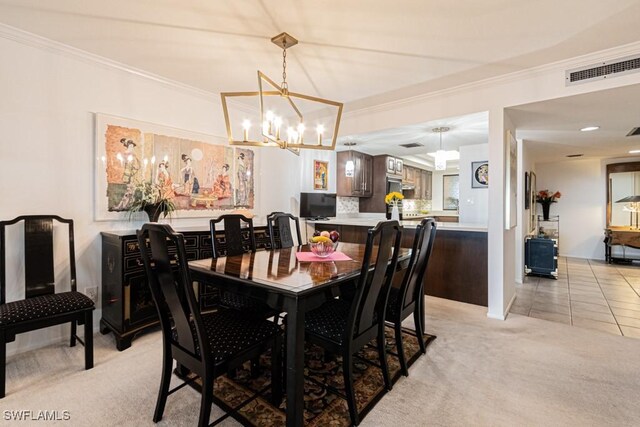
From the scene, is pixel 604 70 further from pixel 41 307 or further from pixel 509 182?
pixel 41 307

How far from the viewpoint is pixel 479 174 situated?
520 centimetres

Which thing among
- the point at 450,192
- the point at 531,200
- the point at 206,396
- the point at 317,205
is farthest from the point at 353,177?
the point at 206,396

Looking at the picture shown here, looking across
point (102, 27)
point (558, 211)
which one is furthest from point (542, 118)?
point (558, 211)

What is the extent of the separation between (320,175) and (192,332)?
4201mm

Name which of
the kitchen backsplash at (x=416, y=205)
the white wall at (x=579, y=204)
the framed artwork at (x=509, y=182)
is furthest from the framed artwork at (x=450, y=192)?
the framed artwork at (x=509, y=182)

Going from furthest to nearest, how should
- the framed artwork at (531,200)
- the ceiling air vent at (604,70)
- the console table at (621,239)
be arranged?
the console table at (621,239), the framed artwork at (531,200), the ceiling air vent at (604,70)

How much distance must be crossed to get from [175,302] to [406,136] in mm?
4077

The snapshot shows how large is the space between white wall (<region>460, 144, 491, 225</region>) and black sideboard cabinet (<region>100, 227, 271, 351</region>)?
5.02 metres

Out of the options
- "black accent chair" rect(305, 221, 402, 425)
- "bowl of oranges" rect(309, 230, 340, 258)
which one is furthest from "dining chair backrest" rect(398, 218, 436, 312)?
"bowl of oranges" rect(309, 230, 340, 258)

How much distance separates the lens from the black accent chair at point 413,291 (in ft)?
6.95

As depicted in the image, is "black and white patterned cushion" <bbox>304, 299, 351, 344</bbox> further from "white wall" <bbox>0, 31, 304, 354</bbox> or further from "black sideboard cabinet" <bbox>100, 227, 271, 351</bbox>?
"white wall" <bbox>0, 31, 304, 354</bbox>

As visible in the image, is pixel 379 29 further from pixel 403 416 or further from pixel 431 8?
pixel 403 416

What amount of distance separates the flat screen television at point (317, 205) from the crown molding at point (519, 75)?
151 cm

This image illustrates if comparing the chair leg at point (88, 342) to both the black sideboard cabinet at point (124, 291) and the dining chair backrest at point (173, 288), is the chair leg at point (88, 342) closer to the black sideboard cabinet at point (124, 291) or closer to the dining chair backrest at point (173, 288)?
the black sideboard cabinet at point (124, 291)
